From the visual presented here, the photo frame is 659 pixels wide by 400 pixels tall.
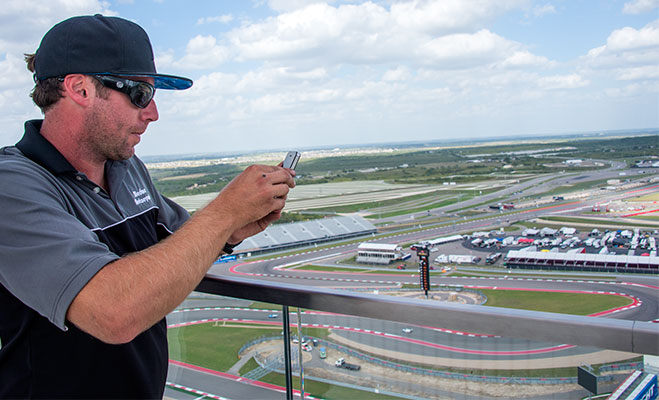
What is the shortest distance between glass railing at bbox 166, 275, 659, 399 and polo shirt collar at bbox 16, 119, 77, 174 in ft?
2.04

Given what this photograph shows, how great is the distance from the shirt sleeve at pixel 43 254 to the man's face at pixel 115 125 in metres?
0.17

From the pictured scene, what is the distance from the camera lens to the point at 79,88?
2.28 feet

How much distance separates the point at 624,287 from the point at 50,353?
36.9 ft

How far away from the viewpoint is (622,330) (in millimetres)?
761

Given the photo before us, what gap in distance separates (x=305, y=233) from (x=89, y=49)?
549 inches

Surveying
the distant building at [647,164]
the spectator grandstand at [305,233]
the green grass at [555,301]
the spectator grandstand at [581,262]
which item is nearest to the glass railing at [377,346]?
the green grass at [555,301]

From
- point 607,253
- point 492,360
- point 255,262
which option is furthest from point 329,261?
point 492,360

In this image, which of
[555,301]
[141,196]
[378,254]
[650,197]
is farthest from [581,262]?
[141,196]

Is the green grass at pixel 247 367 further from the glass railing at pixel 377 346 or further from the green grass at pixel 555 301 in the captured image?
the green grass at pixel 555 301

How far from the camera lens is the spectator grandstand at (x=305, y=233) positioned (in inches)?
557

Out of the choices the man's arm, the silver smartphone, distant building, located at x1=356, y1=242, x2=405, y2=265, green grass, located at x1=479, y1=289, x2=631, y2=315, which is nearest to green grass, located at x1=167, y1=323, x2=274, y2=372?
the silver smartphone

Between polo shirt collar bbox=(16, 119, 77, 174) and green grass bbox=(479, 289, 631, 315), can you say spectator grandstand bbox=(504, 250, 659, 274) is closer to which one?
green grass bbox=(479, 289, 631, 315)

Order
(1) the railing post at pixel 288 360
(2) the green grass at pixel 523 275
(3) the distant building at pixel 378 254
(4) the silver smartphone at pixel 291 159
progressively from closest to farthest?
(4) the silver smartphone at pixel 291 159 → (1) the railing post at pixel 288 360 → (2) the green grass at pixel 523 275 → (3) the distant building at pixel 378 254

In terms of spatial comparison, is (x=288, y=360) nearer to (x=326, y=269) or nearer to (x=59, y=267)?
(x=59, y=267)
